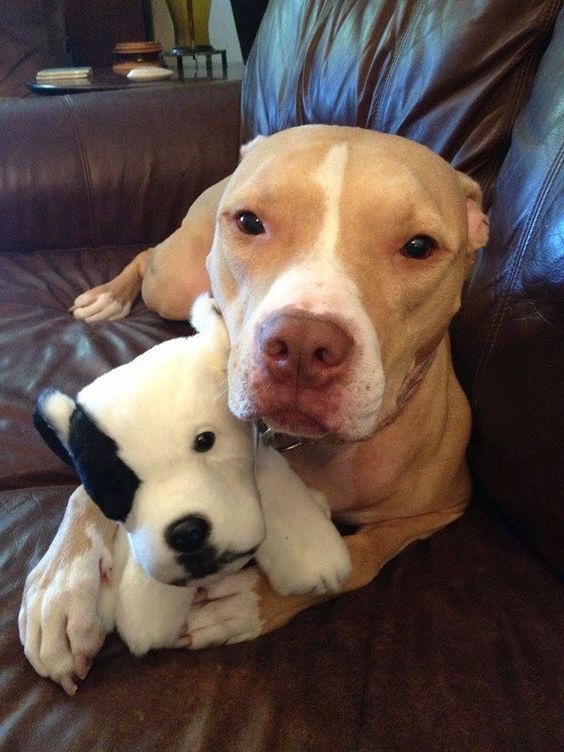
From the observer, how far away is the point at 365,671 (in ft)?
3.14

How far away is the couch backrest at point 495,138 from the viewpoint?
3.53 ft

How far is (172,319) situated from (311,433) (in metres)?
1.12

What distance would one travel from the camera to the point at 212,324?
101 centimetres

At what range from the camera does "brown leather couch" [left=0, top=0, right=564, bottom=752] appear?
885 mm

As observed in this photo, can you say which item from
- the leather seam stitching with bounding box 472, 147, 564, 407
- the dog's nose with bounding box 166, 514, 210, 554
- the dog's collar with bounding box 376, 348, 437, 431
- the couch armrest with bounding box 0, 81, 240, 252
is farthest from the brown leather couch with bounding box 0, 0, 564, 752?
the couch armrest with bounding box 0, 81, 240, 252

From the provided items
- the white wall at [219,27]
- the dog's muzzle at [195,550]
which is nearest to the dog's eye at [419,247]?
the dog's muzzle at [195,550]

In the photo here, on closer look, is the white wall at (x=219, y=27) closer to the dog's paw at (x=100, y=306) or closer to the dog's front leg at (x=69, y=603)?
the dog's paw at (x=100, y=306)

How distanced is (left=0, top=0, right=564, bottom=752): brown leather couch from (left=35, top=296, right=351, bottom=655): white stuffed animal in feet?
0.31

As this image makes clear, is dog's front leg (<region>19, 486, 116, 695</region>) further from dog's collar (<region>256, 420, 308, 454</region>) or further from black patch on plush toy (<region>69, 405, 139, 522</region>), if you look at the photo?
dog's collar (<region>256, 420, 308, 454</region>)

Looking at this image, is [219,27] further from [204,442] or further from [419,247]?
[204,442]

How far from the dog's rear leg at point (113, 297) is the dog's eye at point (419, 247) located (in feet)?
3.74

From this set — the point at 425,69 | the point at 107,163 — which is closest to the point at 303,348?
the point at 425,69

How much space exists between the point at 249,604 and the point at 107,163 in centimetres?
180

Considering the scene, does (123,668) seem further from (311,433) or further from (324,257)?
(324,257)
